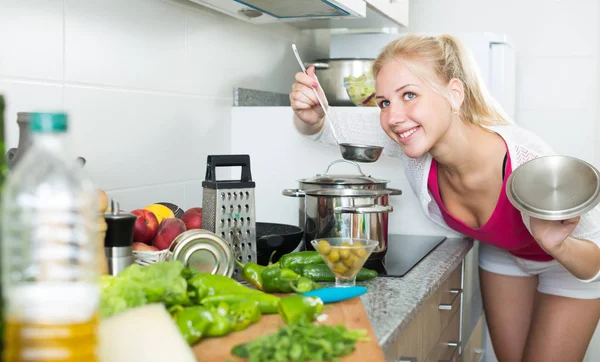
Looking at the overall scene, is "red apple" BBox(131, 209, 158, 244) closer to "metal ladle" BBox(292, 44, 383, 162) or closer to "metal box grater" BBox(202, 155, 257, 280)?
"metal box grater" BBox(202, 155, 257, 280)

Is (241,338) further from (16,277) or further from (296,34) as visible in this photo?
(296,34)

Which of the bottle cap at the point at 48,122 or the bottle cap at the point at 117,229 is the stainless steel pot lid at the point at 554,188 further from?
the bottle cap at the point at 48,122

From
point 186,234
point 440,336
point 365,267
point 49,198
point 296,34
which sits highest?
point 296,34

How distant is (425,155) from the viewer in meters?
1.97

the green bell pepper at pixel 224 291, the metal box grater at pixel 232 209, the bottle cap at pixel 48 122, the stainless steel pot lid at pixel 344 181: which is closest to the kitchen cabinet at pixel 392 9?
the stainless steel pot lid at pixel 344 181

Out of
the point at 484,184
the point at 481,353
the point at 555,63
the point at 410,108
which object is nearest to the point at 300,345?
the point at 410,108

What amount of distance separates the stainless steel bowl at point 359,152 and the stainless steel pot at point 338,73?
564mm

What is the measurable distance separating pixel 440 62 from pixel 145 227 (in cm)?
84

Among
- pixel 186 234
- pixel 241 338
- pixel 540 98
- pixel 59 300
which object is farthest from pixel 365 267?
pixel 540 98

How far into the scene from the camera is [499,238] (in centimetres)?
197

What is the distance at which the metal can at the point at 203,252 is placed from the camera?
1242mm

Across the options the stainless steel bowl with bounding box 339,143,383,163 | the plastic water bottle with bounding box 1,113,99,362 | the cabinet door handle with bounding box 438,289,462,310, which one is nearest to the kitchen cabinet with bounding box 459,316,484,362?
the cabinet door handle with bounding box 438,289,462,310

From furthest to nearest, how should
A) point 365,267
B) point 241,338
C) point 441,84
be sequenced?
point 441,84, point 365,267, point 241,338

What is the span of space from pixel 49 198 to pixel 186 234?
24.2 inches
